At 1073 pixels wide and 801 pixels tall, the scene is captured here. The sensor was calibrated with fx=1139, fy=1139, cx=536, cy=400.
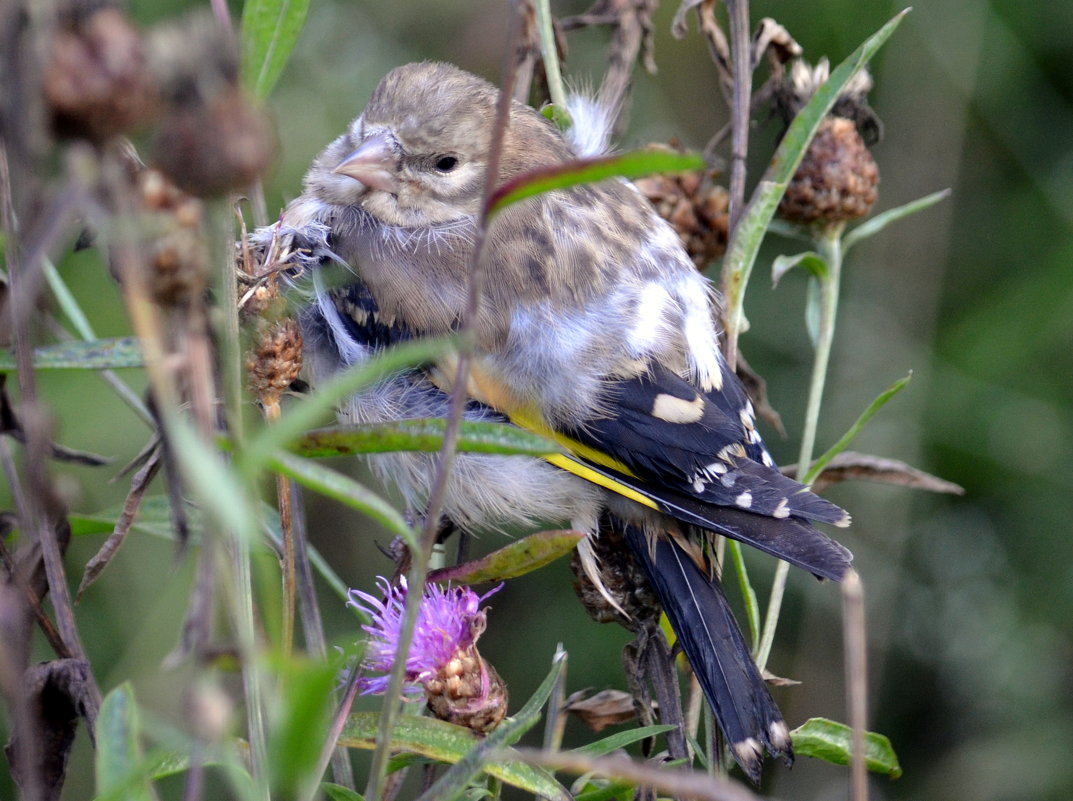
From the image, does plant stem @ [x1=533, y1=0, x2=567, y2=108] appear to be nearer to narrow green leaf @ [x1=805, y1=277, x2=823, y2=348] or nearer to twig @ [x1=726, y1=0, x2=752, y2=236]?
twig @ [x1=726, y1=0, x2=752, y2=236]

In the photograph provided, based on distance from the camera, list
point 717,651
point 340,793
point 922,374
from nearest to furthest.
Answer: point 340,793
point 717,651
point 922,374

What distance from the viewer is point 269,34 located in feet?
2.73

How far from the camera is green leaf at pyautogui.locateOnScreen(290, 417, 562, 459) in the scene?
0.71m

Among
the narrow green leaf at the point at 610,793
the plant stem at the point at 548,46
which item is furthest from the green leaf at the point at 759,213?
the narrow green leaf at the point at 610,793

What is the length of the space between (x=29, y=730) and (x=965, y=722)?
2133 mm

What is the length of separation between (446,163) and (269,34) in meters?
0.79

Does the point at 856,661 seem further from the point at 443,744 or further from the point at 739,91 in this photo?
the point at 739,91

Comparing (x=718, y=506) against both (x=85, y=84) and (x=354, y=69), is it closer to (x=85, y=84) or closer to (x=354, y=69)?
(x=85, y=84)

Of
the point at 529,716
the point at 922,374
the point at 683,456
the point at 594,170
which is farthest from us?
the point at 922,374

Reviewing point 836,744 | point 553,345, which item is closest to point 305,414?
point 836,744

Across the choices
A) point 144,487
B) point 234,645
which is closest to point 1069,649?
point 144,487

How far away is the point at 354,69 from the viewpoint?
2.25 metres

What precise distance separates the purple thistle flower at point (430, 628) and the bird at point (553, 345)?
18 centimetres

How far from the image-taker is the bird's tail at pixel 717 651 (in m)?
1.18
